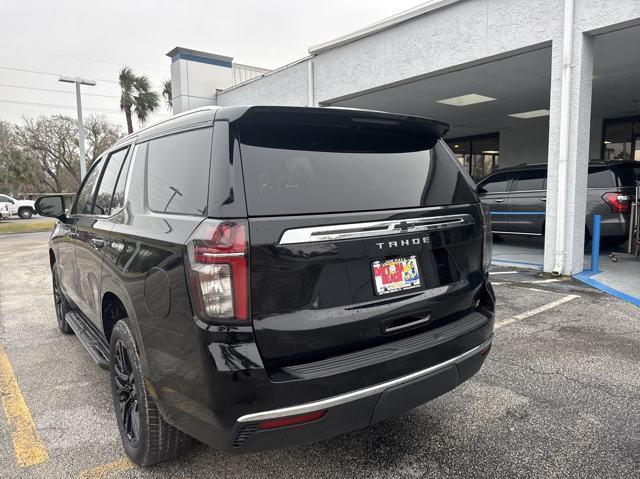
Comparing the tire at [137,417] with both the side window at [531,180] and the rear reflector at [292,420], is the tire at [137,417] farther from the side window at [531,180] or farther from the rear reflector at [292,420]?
the side window at [531,180]

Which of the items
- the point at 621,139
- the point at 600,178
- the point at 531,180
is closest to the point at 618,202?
the point at 600,178

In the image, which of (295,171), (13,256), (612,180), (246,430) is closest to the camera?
(246,430)

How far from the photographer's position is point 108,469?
2406 mm

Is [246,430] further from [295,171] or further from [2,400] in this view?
[2,400]

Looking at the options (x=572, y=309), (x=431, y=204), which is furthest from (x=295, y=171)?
(x=572, y=309)

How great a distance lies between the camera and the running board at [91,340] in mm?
2954

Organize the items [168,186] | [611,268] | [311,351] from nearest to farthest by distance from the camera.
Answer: [311,351]
[168,186]
[611,268]

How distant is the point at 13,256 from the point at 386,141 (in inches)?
477

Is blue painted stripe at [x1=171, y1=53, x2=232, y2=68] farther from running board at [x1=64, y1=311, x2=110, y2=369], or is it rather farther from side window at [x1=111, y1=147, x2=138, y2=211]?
side window at [x1=111, y1=147, x2=138, y2=211]

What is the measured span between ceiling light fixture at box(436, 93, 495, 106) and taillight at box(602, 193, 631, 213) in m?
4.19

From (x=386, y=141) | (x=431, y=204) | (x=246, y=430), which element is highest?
(x=386, y=141)

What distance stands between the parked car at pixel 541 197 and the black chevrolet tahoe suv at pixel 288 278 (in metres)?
5.03

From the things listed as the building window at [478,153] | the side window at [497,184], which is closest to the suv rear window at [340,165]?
the side window at [497,184]

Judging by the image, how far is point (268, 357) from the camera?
178 cm
